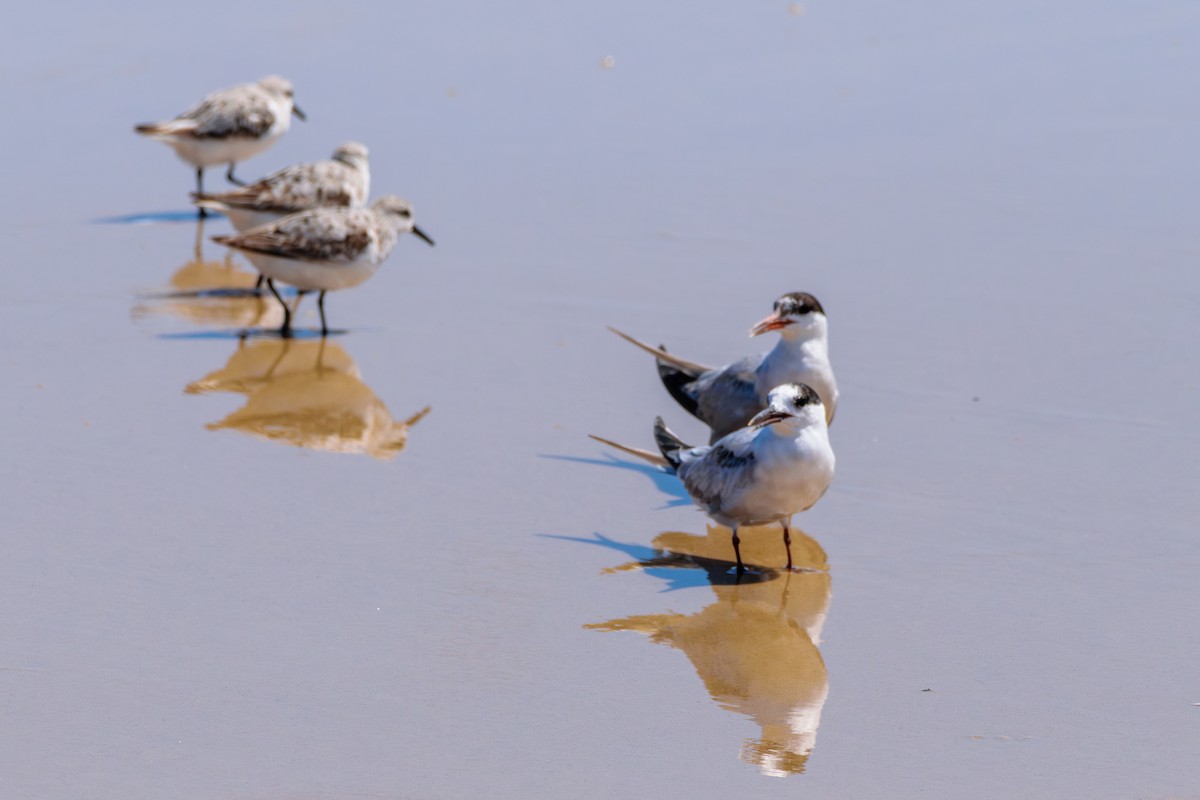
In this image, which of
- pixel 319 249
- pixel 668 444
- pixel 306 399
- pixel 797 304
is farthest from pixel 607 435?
pixel 319 249

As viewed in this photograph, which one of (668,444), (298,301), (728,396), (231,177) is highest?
(728,396)

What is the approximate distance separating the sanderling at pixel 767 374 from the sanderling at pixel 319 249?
2591 mm

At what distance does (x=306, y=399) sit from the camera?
916cm

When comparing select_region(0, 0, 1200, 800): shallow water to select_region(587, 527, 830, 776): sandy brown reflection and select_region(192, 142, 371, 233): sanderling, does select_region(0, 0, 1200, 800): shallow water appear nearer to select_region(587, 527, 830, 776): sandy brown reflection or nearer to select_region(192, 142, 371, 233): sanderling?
select_region(587, 527, 830, 776): sandy brown reflection

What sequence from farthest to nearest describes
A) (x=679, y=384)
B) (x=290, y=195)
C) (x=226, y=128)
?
(x=226, y=128), (x=290, y=195), (x=679, y=384)

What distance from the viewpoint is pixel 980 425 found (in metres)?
8.58

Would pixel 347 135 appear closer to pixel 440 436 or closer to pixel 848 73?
pixel 848 73

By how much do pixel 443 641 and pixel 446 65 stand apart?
10.5 m

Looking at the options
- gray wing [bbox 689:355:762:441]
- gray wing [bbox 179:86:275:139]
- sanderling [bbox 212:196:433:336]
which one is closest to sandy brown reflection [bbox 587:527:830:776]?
gray wing [bbox 689:355:762:441]

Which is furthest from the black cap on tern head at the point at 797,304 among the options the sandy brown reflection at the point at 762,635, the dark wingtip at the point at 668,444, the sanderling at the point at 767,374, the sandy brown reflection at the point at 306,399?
the sandy brown reflection at the point at 306,399

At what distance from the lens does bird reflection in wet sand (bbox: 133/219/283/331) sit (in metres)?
10.5

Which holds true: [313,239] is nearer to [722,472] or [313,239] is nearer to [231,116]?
[231,116]

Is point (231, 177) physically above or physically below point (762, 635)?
below

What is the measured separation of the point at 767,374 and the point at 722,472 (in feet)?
3.04
